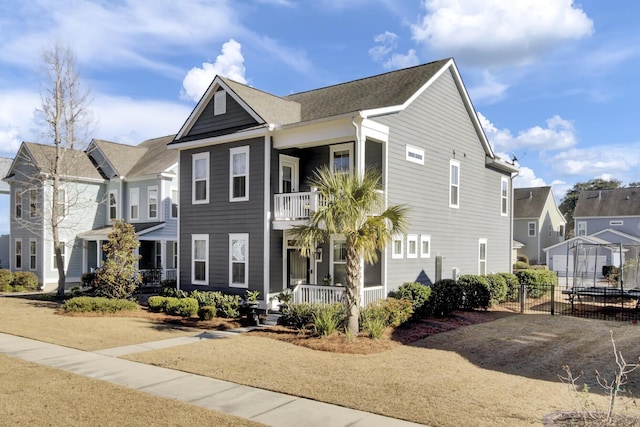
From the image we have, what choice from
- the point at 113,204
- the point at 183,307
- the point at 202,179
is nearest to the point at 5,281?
the point at 113,204

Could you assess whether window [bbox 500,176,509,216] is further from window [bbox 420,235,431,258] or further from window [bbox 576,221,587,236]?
window [bbox 576,221,587,236]

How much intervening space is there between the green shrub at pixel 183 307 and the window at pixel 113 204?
14175 millimetres

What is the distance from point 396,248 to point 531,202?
1599 inches

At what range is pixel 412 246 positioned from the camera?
17438mm

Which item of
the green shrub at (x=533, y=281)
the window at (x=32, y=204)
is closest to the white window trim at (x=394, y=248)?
the green shrub at (x=533, y=281)

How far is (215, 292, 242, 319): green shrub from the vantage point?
54.2 feet

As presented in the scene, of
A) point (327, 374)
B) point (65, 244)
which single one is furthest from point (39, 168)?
point (327, 374)

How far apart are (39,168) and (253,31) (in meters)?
16.9

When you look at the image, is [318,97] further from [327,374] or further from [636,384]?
[636,384]

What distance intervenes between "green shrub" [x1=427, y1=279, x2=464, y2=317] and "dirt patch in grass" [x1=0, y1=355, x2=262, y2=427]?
10.2m

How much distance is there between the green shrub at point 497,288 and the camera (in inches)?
761

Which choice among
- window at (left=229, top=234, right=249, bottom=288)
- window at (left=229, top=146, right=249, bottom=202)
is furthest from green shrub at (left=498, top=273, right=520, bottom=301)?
window at (left=229, top=146, right=249, bottom=202)

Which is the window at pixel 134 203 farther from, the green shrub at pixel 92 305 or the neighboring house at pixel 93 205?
the green shrub at pixel 92 305

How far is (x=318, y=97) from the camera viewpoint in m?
20.4
